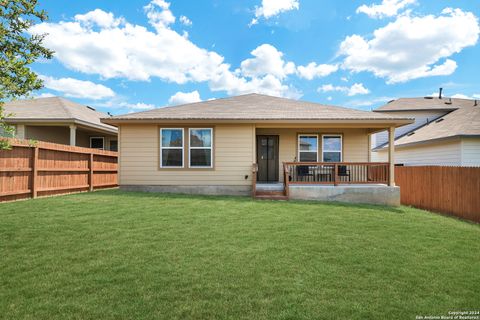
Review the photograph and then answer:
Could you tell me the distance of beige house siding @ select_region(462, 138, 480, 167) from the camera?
11.3 meters

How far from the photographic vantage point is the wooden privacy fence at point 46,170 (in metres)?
8.04

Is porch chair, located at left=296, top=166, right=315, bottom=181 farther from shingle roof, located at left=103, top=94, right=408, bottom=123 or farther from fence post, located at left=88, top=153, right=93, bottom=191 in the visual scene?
fence post, located at left=88, top=153, right=93, bottom=191

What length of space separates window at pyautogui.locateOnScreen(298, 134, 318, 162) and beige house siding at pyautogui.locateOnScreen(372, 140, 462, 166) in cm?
581

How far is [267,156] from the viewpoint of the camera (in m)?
12.3

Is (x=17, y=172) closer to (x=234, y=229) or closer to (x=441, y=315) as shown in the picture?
(x=234, y=229)

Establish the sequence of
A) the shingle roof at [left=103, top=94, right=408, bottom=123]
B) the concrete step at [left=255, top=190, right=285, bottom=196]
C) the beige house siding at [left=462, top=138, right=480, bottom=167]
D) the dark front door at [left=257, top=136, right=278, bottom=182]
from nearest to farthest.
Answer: the concrete step at [left=255, top=190, right=285, bottom=196], the shingle roof at [left=103, top=94, right=408, bottom=123], the beige house siding at [left=462, top=138, right=480, bottom=167], the dark front door at [left=257, top=136, right=278, bottom=182]

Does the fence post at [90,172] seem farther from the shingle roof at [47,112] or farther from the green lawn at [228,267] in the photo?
the green lawn at [228,267]

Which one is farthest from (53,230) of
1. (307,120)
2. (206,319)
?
(307,120)

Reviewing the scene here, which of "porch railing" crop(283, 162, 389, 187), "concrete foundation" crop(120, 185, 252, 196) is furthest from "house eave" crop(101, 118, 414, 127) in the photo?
"concrete foundation" crop(120, 185, 252, 196)

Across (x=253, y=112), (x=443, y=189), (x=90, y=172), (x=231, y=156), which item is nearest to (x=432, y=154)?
(x=443, y=189)

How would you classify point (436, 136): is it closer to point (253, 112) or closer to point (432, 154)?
point (432, 154)

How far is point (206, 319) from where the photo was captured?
2.55 m

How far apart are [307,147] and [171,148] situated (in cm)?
572

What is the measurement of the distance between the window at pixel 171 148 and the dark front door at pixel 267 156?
3.41 m
